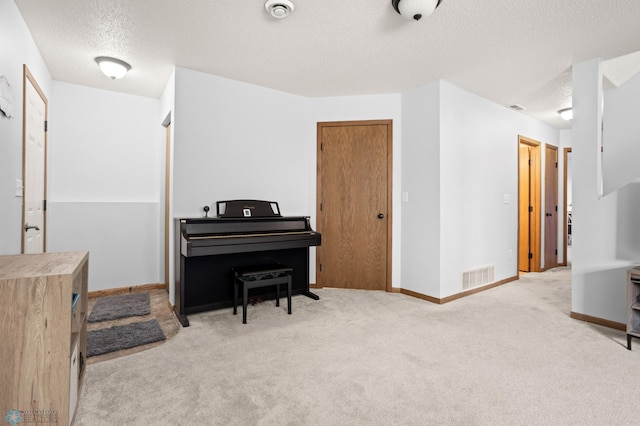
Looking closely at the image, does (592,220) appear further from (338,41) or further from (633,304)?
(338,41)

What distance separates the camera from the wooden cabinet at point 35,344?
124cm

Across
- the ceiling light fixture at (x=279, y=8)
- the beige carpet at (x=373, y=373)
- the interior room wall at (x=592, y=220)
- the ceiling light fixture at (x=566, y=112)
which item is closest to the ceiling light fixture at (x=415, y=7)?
the ceiling light fixture at (x=279, y=8)

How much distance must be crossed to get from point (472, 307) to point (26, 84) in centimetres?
440

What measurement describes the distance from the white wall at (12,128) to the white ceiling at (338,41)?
151 mm

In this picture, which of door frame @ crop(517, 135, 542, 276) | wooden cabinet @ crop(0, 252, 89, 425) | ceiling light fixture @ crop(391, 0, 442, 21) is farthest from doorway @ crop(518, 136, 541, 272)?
wooden cabinet @ crop(0, 252, 89, 425)

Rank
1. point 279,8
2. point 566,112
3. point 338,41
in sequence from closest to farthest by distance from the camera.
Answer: point 279,8, point 338,41, point 566,112

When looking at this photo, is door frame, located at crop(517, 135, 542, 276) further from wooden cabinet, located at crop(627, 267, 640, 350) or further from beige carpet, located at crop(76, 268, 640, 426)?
wooden cabinet, located at crop(627, 267, 640, 350)

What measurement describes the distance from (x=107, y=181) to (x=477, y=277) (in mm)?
4554

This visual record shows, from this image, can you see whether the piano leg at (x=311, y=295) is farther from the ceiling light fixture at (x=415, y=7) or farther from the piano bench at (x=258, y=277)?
the ceiling light fixture at (x=415, y=7)

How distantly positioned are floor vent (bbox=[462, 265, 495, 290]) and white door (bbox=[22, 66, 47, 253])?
4.15m

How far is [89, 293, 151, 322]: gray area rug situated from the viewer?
3.08 m

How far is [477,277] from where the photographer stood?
13.1 ft

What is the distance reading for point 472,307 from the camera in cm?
340

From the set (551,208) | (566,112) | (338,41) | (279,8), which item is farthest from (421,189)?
(551,208)
